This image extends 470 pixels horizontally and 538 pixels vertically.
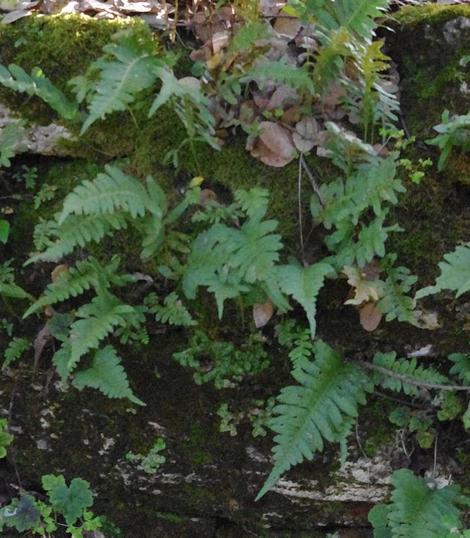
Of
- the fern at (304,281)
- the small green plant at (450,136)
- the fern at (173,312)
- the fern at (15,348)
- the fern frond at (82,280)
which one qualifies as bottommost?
the fern at (15,348)

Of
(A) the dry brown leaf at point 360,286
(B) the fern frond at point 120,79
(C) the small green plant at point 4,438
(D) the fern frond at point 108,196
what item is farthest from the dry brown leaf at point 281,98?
(C) the small green plant at point 4,438

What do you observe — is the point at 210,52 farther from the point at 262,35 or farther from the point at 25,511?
the point at 25,511

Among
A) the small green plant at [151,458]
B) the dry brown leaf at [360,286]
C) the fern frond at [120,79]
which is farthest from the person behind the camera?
the small green plant at [151,458]

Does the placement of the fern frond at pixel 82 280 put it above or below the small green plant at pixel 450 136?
below

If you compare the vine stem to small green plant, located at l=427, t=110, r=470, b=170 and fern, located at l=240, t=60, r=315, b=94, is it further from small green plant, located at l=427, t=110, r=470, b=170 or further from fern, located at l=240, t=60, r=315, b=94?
fern, located at l=240, t=60, r=315, b=94

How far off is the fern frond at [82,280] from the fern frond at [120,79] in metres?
0.73

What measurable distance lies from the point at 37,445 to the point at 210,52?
2638 mm

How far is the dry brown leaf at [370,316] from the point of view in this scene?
138 inches

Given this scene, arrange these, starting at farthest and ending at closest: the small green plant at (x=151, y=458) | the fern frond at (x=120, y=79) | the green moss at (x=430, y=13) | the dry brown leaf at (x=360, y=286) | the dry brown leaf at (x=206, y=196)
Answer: the small green plant at (x=151, y=458) < the green moss at (x=430, y=13) < the dry brown leaf at (x=206, y=196) < the dry brown leaf at (x=360, y=286) < the fern frond at (x=120, y=79)

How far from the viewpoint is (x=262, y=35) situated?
137 inches

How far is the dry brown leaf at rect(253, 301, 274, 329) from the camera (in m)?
3.51

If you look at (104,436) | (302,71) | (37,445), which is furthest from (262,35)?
(37,445)

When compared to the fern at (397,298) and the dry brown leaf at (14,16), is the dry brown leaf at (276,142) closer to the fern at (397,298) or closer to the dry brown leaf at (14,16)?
the fern at (397,298)

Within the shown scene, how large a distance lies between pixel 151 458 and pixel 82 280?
127 centimetres
